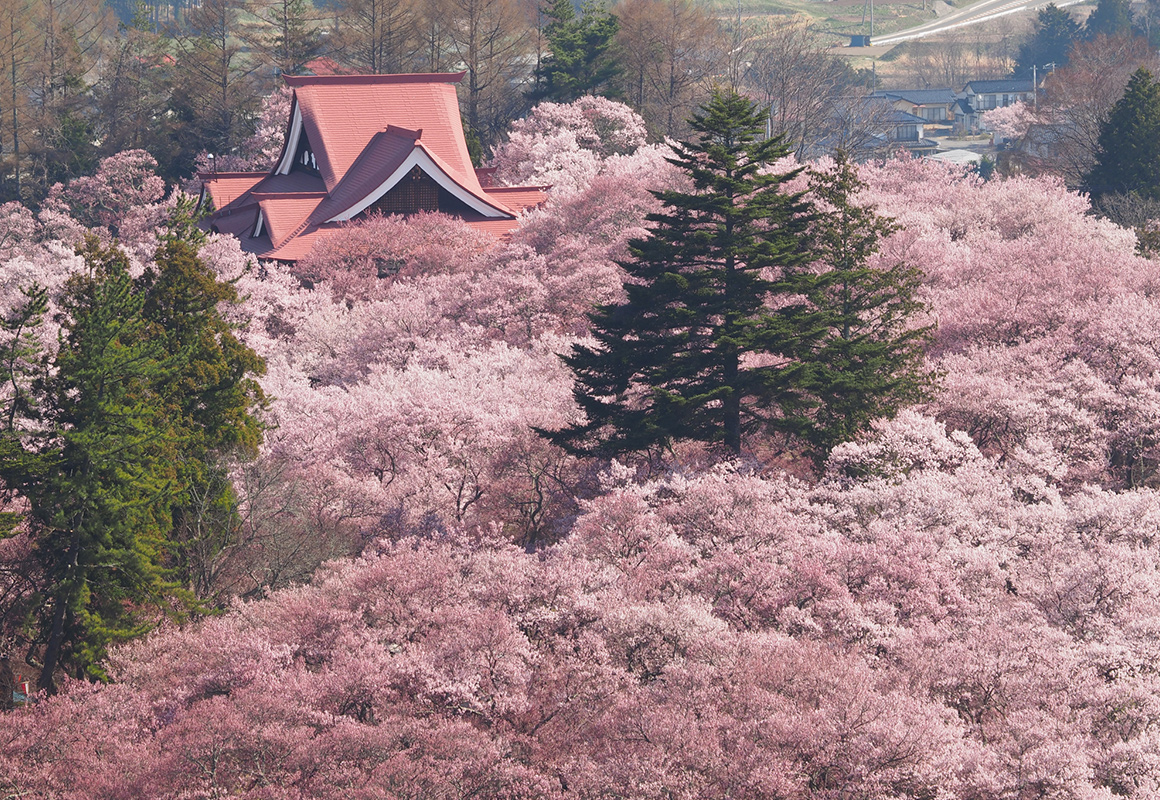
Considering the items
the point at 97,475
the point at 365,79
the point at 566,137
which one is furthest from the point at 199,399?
the point at 566,137

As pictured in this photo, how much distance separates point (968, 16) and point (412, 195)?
4867 inches

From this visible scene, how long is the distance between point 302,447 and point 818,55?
6259cm

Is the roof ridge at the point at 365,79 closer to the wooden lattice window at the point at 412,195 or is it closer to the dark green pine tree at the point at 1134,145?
the wooden lattice window at the point at 412,195

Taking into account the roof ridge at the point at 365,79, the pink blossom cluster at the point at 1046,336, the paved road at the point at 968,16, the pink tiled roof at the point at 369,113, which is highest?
the paved road at the point at 968,16

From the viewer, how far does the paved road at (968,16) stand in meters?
142

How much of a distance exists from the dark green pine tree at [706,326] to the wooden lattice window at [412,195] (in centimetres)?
2164

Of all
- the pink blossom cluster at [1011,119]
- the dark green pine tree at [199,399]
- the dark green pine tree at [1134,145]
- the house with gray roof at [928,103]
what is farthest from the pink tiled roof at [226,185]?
the house with gray roof at [928,103]

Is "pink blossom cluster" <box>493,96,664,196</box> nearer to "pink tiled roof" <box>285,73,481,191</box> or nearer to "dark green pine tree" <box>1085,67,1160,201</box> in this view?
"pink tiled roof" <box>285,73,481,191</box>

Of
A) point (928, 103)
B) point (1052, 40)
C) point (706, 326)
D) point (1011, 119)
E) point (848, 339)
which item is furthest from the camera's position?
point (1052, 40)

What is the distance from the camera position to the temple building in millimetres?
42906

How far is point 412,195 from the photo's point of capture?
4366 cm

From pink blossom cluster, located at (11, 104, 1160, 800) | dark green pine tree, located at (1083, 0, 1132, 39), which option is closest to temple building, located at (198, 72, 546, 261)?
pink blossom cluster, located at (11, 104, 1160, 800)

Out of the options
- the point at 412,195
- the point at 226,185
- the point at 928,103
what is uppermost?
the point at 928,103

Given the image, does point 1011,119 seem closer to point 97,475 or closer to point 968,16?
point 968,16
